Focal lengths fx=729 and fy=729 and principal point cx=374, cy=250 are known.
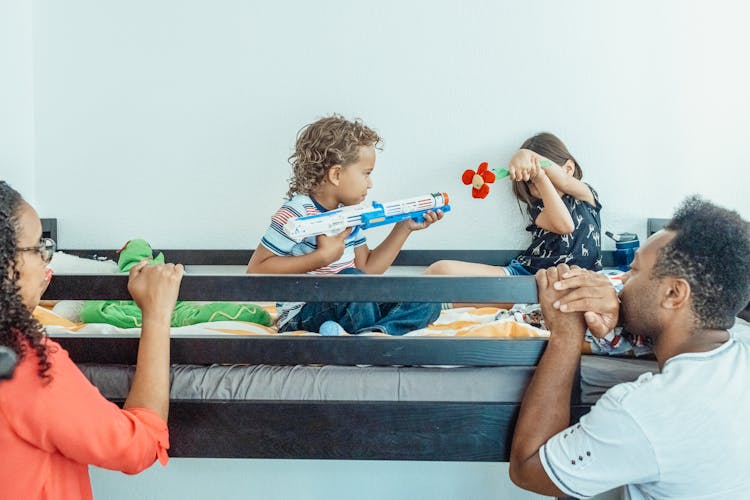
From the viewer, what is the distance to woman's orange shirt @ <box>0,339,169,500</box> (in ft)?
3.06

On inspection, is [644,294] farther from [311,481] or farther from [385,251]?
[311,481]

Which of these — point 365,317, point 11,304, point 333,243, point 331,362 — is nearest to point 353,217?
point 333,243

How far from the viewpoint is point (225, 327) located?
1.54 metres

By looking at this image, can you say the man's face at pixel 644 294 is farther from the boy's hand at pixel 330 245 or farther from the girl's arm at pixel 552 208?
the girl's arm at pixel 552 208

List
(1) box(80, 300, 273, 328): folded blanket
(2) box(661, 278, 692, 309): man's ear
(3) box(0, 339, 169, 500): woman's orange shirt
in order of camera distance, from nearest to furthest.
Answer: (3) box(0, 339, 169, 500): woman's orange shirt → (2) box(661, 278, 692, 309): man's ear → (1) box(80, 300, 273, 328): folded blanket

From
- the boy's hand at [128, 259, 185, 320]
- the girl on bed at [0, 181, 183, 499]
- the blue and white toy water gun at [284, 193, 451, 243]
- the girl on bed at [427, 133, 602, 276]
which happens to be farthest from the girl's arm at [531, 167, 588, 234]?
the girl on bed at [0, 181, 183, 499]

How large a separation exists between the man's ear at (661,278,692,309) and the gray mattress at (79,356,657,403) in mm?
250

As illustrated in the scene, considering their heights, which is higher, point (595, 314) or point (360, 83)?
point (360, 83)

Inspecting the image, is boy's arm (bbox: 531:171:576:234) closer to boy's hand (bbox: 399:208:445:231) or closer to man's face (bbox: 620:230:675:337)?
boy's hand (bbox: 399:208:445:231)

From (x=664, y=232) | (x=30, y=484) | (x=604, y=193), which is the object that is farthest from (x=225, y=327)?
(x=604, y=193)

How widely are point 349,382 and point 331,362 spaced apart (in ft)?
0.16

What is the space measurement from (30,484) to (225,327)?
0.61 m

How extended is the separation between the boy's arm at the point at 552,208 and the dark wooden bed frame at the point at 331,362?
85cm

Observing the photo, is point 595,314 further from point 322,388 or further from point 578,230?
→ point 578,230
